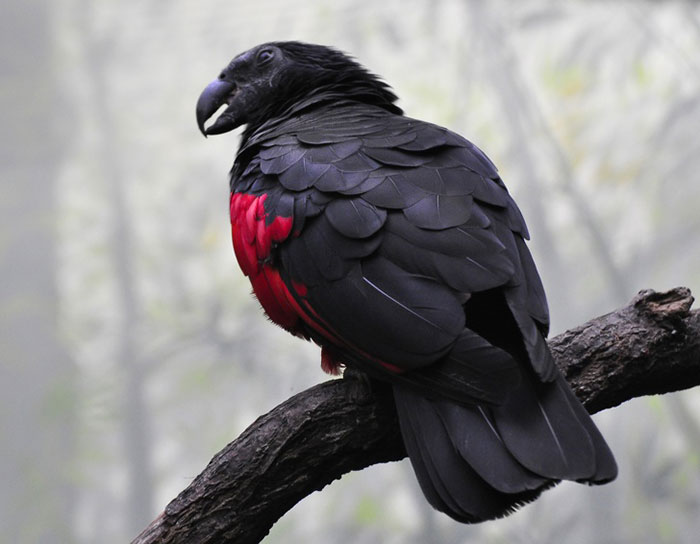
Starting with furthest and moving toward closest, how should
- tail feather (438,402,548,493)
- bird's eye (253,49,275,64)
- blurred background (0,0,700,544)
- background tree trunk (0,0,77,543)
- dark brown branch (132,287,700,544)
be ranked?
background tree trunk (0,0,77,543) < blurred background (0,0,700,544) < bird's eye (253,49,275,64) < dark brown branch (132,287,700,544) < tail feather (438,402,548,493)

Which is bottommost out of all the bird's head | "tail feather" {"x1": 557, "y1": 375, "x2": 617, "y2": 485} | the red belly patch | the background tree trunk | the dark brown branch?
"tail feather" {"x1": 557, "y1": 375, "x2": 617, "y2": 485}

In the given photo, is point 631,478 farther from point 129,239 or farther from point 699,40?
point 129,239

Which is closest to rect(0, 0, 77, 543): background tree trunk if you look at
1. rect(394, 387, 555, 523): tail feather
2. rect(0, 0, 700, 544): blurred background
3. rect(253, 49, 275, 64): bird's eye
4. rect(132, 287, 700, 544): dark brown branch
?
rect(0, 0, 700, 544): blurred background

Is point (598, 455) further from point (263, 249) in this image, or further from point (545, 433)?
point (263, 249)

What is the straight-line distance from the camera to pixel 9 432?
605 centimetres

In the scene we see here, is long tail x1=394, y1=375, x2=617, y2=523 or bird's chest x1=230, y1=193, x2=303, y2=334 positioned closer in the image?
long tail x1=394, y1=375, x2=617, y2=523

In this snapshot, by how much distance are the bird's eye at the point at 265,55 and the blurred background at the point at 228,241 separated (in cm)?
301

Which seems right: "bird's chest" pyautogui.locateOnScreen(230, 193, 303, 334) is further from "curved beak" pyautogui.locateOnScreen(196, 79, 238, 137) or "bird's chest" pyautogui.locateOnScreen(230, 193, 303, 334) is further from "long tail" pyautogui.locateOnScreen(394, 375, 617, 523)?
"curved beak" pyautogui.locateOnScreen(196, 79, 238, 137)

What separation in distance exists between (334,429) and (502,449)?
43 centimetres

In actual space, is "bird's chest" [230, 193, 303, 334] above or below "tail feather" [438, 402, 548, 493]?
above

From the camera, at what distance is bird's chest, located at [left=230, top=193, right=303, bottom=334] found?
1983 mm

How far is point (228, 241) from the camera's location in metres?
6.01

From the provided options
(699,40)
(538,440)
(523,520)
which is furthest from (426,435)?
(699,40)

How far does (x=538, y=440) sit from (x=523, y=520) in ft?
12.7
